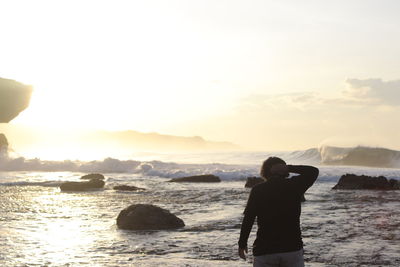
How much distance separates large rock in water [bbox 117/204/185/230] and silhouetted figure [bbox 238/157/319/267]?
931cm

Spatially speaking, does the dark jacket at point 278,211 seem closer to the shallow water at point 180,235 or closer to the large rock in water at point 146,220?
the shallow water at point 180,235

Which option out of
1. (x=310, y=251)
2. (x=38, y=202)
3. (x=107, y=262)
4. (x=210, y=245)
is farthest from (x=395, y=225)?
(x=38, y=202)

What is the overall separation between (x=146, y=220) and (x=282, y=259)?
31.4ft

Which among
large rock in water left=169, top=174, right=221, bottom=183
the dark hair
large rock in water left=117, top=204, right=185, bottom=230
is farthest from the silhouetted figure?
large rock in water left=169, top=174, right=221, bottom=183

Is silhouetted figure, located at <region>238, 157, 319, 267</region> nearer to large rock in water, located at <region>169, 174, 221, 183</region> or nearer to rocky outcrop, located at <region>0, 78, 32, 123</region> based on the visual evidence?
large rock in water, located at <region>169, 174, 221, 183</region>

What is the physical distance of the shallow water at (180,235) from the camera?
32.5 feet

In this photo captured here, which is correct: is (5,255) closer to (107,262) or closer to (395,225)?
(107,262)

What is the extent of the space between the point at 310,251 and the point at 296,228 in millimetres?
5919

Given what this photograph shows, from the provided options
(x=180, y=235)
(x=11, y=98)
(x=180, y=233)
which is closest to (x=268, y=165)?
(x=180, y=235)

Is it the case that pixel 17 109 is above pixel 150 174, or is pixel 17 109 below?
above

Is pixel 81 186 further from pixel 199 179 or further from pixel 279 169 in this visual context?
pixel 279 169

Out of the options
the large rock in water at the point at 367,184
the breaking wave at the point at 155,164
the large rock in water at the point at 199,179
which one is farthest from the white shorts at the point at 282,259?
the breaking wave at the point at 155,164

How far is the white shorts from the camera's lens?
509 centimetres

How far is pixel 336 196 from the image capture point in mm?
24688
